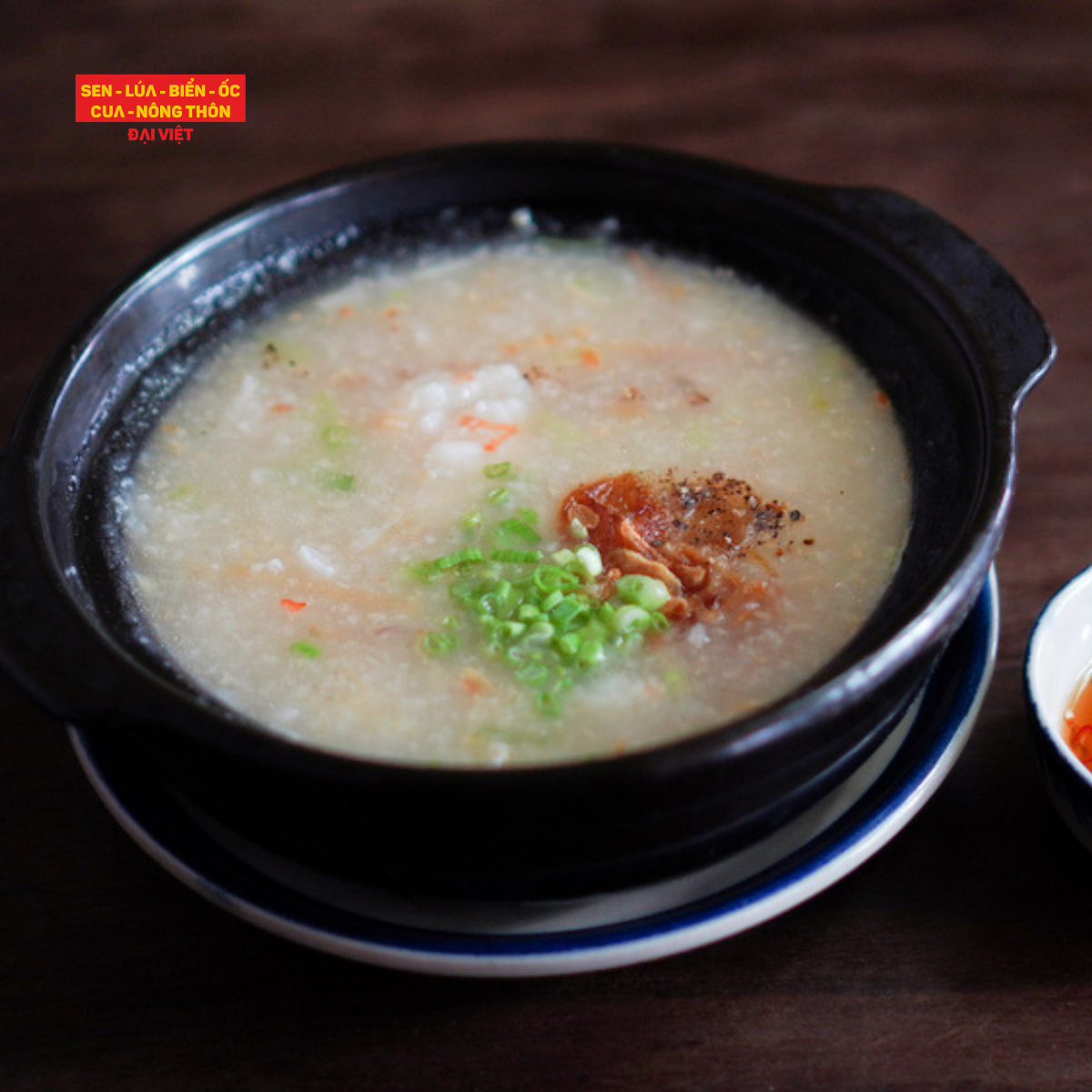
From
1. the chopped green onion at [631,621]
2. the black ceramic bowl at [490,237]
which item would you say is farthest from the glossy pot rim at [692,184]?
the chopped green onion at [631,621]

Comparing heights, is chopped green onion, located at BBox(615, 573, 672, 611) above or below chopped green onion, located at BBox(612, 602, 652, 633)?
above

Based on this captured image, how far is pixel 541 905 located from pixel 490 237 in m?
1.32

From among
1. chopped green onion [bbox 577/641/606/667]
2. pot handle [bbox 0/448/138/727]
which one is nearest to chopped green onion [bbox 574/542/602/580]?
chopped green onion [bbox 577/641/606/667]

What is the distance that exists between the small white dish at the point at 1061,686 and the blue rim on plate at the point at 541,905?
80 millimetres

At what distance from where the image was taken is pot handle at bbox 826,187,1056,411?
179 cm

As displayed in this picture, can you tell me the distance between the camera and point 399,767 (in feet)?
4.42

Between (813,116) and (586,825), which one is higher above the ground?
(813,116)

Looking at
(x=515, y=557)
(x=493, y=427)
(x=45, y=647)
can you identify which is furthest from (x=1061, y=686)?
(x=45, y=647)

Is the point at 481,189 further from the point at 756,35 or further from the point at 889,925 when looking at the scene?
the point at 756,35

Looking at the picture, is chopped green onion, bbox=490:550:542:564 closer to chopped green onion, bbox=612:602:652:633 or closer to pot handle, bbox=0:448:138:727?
chopped green onion, bbox=612:602:652:633

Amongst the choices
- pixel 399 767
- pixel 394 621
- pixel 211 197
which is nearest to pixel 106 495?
pixel 394 621

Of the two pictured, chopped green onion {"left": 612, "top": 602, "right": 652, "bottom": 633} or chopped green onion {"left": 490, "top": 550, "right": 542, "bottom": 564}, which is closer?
chopped green onion {"left": 612, "top": 602, "right": 652, "bottom": 633}

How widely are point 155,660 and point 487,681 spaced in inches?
16.0

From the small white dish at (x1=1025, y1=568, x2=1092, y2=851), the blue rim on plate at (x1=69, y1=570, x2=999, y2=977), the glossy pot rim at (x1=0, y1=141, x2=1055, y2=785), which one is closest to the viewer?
the glossy pot rim at (x1=0, y1=141, x2=1055, y2=785)
